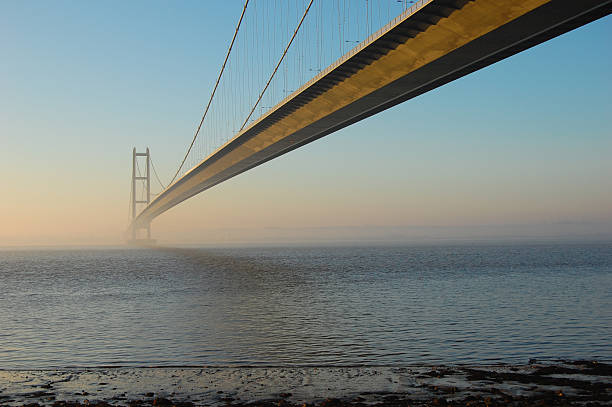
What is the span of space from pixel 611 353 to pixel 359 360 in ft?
20.0

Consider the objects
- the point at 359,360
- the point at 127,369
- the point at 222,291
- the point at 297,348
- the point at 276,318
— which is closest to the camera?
the point at 127,369

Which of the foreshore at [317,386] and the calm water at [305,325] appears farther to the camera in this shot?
the calm water at [305,325]

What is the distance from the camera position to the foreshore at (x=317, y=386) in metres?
10.4

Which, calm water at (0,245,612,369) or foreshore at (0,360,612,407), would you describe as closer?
foreshore at (0,360,612,407)

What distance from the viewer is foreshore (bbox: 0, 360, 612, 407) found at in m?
10.4

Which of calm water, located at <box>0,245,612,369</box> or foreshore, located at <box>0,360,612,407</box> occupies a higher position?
foreshore, located at <box>0,360,612,407</box>

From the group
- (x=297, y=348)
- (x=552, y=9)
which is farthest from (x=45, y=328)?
(x=552, y=9)

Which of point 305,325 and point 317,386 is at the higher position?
point 317,386

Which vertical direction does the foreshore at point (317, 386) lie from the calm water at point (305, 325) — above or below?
above

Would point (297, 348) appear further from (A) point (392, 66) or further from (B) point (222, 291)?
(B) point (222, 291)

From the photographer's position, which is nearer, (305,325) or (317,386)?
(317,386)

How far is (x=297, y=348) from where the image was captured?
16.2m

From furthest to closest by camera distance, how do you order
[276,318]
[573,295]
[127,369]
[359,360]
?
1. [573,295]
2. [276,318]
3. [359,360]
4. [127,369]

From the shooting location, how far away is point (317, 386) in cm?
1171
